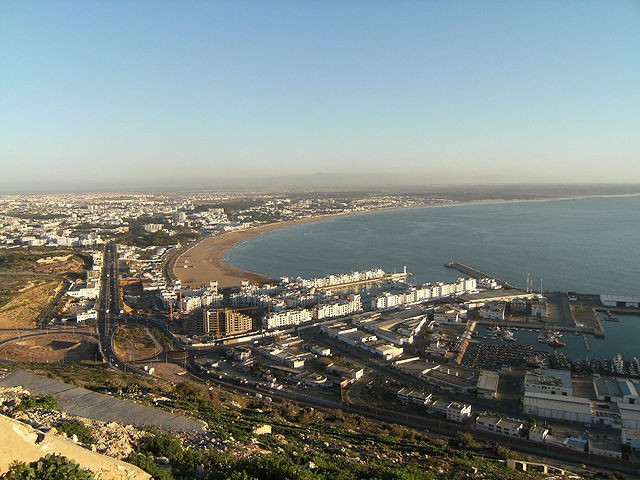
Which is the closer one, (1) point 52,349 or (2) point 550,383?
(2) point 550,383

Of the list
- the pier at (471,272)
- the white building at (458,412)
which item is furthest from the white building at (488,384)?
the pier at (471,272)

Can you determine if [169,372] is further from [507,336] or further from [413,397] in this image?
[507,336]

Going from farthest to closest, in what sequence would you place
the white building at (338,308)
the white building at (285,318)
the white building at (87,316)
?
the white building at (338,308) < the white building at (87,316) < the white building at (285,318)

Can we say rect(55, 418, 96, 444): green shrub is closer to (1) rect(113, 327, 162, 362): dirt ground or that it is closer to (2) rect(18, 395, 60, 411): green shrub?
(2) rect(18, 395, 60, 411): green shrub

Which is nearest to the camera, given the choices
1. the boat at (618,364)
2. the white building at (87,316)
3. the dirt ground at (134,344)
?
the boat at (618,364)

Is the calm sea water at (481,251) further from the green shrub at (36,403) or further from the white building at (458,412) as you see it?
the green shrub at (36,403)

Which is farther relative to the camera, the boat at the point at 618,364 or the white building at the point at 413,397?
the boat at the point at 618,364

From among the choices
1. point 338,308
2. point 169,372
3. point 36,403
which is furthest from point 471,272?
point 36,403
